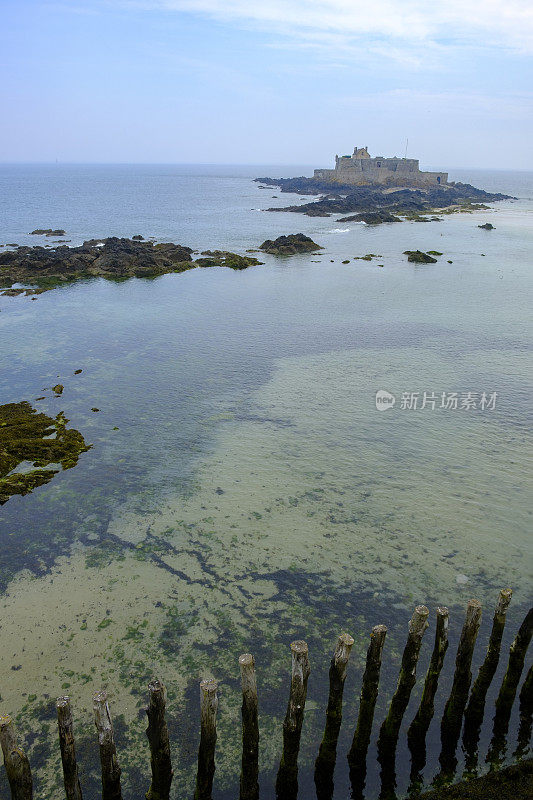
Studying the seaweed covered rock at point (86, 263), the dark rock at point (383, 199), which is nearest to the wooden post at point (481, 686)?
the seaweed covered rock at point (86, 263)

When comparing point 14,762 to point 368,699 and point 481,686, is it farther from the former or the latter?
point 481,686

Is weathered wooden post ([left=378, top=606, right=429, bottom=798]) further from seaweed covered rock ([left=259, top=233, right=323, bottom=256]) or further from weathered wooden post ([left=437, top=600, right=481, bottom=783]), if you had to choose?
seaweed covered rock ([left=259, top=233, right=323, bottom=256])

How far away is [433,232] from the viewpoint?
74.1 meters

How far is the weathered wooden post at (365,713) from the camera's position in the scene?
24.9ft

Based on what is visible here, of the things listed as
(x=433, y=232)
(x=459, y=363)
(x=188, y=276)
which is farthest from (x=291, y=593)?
(x=433, y=232)

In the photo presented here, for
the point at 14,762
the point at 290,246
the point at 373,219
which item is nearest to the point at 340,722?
the point at 14,762

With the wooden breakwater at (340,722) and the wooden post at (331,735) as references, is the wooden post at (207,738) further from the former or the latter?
the wooden post at (331,735)

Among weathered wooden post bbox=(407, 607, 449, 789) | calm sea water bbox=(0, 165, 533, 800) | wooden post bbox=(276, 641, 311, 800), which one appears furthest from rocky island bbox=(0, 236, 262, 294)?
weathered wooden post bbox=(407, 607, 449, 789)

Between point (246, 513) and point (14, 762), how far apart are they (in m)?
8.52

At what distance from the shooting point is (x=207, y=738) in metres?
7.16

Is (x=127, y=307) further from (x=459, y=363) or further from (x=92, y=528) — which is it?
(x=92, y=528)

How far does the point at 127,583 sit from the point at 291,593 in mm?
3660

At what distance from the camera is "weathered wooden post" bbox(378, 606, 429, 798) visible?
7.67 meters

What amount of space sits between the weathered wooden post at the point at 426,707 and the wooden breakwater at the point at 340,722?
0.05ft
